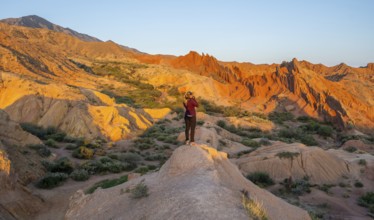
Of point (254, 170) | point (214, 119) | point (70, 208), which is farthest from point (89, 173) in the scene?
point (214, 119)

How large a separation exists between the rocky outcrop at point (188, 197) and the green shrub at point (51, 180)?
10.9 feet

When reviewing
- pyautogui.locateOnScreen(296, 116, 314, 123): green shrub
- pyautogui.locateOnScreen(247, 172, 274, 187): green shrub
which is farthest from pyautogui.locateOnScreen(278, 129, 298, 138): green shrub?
pyautogui.locateOnScreen(247, 172, 274, 187): green shrub

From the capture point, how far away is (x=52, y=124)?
22969mm

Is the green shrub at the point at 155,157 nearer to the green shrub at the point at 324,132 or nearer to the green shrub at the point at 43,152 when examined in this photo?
the green shrub at the point at 43,152

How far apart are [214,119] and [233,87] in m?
26.1

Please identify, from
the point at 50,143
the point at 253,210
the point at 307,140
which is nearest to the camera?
the point at 253,210

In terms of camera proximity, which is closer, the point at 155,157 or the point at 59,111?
the point at 155,157

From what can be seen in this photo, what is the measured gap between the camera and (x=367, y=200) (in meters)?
13.7

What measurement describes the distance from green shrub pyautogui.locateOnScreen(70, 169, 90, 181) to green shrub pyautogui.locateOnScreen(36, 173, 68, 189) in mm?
426

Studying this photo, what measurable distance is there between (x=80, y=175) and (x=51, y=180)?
1479 millimetres

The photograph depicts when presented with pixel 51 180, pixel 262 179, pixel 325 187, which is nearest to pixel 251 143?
pixel 262 179

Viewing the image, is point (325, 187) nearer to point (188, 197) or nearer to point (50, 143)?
point (188, 197)


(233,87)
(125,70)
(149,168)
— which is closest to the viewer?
(149,168)

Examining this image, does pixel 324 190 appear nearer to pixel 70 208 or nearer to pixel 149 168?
pixel 149 168
